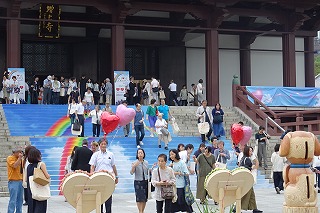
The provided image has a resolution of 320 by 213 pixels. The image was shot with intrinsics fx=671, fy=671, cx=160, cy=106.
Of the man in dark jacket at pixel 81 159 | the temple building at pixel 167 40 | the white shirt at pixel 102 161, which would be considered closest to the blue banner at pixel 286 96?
the temple building at pixel 167 40

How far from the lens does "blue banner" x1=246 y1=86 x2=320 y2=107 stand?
30.0 metres

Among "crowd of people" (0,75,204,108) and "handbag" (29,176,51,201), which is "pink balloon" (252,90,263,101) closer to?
"crowd of people" (0,75,204,108)

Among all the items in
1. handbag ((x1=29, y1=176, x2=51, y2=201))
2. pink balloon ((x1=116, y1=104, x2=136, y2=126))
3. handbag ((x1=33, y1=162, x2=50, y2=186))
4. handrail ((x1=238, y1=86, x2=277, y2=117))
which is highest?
handrail ((x1=238, y1=86, x2=277, y2=117))

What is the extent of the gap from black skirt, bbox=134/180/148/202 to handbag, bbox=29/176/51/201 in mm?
2756

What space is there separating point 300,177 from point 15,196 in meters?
5.72


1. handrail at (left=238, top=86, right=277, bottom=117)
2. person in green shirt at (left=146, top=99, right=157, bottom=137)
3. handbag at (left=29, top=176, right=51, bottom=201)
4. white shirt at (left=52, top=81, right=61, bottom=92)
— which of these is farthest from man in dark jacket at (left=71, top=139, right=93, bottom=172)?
white shirt at (left=52, top=81, right=61, bottom=92)

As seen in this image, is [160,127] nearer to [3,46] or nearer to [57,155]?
[57,155]

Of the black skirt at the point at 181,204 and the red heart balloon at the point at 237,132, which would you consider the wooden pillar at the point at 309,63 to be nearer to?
the red heart balloon at the point at 237,132

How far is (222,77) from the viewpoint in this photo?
1427 inches

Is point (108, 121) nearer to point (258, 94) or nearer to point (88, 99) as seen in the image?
point (88, 99)

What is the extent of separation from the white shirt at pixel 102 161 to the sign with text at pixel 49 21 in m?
16.2

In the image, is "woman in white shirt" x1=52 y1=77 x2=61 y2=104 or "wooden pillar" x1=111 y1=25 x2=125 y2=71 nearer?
"woman in white shirt" x1=52 y1=77 x2=61 y2=104

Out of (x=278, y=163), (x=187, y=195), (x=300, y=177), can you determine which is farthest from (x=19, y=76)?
(x=300, y=177)

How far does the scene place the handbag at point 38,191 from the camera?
11.1 m
